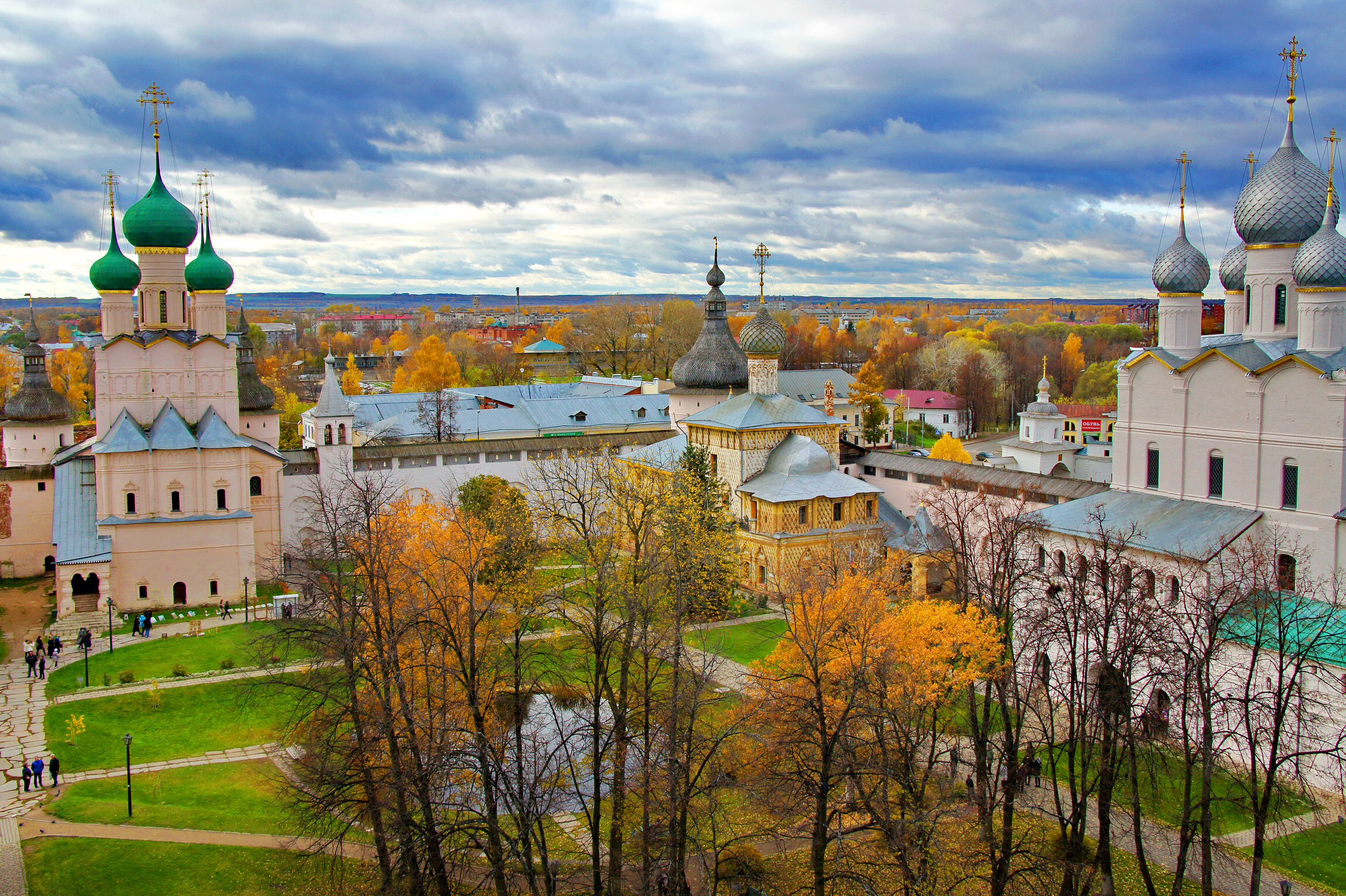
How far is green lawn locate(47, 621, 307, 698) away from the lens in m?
23.7

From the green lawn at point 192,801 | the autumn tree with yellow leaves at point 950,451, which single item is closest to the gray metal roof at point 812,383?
the autumn tree with yellow leaves at point 950,451

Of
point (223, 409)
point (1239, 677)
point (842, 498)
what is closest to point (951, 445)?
point (842, 498)

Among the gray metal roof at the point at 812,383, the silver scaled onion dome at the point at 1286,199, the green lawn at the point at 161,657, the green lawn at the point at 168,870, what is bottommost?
the green lawn at the point at 168,870

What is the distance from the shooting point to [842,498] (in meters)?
29.6

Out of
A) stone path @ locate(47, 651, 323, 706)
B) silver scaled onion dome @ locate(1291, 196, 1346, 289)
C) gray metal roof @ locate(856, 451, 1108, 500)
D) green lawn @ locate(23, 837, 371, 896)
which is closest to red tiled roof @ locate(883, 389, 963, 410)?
gray metal roof @ locate(856, 451, 1108, 500)

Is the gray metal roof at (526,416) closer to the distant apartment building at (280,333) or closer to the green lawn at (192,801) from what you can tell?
the green lawn at (192,801)

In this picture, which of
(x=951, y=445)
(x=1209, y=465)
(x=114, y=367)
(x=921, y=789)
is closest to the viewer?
(x=921, y=789)

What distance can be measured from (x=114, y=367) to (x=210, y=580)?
21.2 feet

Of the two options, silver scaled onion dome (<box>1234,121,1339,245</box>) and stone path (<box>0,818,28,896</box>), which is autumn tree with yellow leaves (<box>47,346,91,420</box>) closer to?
stone path (<box>0,818,28,896</box>)

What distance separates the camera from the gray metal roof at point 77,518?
92.1 feet

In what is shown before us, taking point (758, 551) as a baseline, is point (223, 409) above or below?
above

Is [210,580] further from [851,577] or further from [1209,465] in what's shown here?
[1209,465]

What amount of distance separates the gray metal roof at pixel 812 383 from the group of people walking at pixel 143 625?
3870cm

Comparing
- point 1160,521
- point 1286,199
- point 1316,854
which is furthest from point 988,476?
point 1316,854
